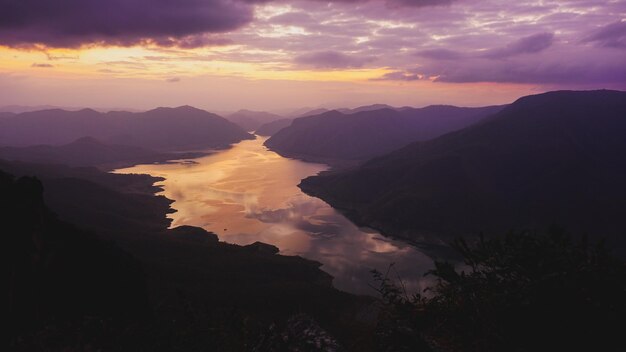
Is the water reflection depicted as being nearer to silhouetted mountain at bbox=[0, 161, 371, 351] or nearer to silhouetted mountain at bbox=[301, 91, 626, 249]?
silhouetted mountain at bbox=[0, 161, 371, 351]

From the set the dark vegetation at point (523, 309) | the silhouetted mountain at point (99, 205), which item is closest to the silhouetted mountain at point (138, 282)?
the silhouetted mountain at point (99, 205)

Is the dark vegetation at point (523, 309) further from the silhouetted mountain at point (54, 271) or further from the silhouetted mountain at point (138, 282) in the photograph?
the silhouetted mountain at point (54, 271)

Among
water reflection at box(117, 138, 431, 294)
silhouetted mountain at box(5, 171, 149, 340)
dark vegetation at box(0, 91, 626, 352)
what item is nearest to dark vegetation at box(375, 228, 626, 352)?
dark vegetation at box(0, 91, 626, 352)

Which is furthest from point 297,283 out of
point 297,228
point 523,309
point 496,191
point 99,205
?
point 496,191

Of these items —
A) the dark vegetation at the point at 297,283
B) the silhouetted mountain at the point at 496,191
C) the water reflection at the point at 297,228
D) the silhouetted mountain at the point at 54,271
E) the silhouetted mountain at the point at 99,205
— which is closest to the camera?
the dark vegetation at the point at 297,283

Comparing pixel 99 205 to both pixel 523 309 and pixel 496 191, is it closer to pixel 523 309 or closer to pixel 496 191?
pixel 496 191

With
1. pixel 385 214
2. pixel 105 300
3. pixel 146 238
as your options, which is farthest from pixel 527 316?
pixel 385 214

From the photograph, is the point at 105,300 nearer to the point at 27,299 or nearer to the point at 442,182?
the point at 27,299
